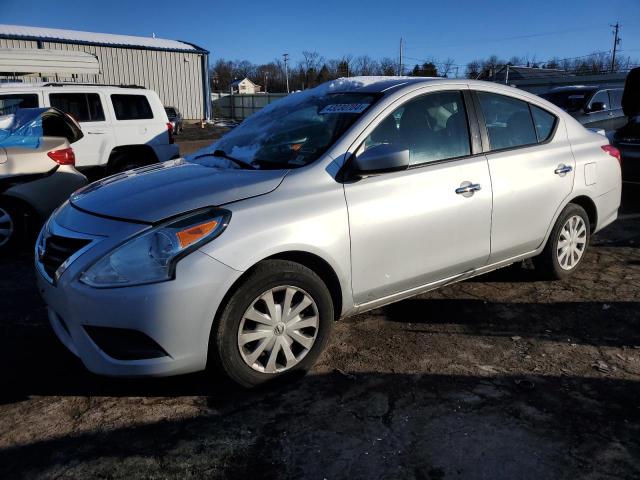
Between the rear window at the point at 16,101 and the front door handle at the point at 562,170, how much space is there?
7037mm

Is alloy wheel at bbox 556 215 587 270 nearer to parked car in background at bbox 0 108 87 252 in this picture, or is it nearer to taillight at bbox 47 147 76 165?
parked car in background at bbox 0 108 87 252

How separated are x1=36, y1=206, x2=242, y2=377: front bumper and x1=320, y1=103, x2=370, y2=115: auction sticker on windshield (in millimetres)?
1386

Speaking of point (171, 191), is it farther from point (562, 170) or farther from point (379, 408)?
point (562, 170)

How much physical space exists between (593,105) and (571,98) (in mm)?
584

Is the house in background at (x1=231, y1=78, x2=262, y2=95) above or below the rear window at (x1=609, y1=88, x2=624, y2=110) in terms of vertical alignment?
above

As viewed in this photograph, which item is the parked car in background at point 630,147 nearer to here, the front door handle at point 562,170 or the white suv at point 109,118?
the front door handle at point 562,170

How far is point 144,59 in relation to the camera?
96.5 ft

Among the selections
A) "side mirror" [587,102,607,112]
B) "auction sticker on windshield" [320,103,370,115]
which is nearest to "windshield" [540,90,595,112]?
"side mirror" [587,102,607,112]

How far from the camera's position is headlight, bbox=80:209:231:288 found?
2562 millimetres

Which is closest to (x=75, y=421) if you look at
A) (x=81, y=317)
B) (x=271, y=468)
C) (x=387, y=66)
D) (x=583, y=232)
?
(x=81, y=317)

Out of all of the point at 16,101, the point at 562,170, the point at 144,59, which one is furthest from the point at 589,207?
the point at 144,59

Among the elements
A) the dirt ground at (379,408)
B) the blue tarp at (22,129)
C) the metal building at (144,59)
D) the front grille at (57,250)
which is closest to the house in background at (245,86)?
the metal building at (144,59)

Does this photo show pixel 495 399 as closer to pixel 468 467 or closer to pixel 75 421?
pixel 468 467

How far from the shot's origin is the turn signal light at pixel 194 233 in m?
2.62
